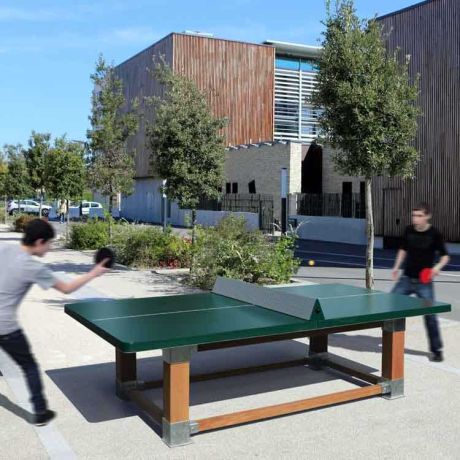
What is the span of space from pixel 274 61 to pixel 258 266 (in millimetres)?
38041

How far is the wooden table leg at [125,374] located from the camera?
534 cm

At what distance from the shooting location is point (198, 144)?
49.5 feet

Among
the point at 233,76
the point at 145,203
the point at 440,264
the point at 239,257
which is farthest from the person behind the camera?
the point at 145,203

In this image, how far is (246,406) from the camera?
205 inches

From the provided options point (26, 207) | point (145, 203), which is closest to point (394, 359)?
point (145, 203)

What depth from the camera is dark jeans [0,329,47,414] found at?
436cm

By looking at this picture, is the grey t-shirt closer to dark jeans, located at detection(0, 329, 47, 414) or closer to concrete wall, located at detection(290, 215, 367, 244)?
dark jeans, located at detection(0, 329, 47, 414)

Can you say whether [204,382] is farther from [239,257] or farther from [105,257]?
[239,257]

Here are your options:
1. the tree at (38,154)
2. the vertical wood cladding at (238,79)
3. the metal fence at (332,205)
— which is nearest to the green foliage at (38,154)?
the tree at (38,154)

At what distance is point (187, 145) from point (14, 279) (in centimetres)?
1097

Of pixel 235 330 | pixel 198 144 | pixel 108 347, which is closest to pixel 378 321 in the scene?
pixel 235 330

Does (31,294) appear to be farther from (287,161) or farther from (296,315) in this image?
(287,161)

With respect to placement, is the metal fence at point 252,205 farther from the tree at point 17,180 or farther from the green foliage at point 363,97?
the green foliage at point 363,97

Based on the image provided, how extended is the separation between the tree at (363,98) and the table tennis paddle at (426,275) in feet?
10.5
